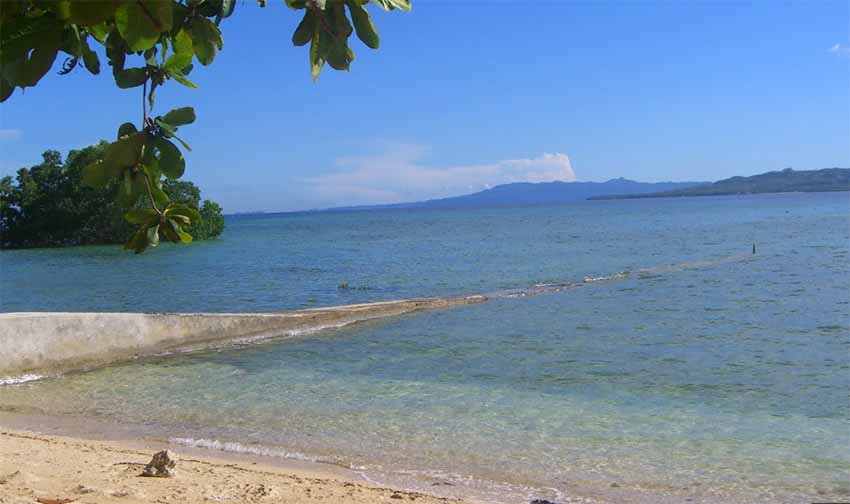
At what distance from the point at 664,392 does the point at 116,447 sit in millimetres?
6645

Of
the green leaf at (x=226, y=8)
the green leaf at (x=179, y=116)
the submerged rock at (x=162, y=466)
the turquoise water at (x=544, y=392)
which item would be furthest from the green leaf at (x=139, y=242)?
the turquoise water at (x=544, y=392)

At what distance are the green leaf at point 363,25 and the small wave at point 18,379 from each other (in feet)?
34.5

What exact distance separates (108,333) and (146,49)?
36.8 feet

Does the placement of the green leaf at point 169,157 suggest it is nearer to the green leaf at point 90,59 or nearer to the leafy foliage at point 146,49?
the leafy foliage at point 146,49

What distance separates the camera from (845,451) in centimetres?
757

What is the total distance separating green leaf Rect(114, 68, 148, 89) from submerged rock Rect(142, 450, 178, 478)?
436cm

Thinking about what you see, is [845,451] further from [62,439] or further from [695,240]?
[695,240]

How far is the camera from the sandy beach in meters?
5.64

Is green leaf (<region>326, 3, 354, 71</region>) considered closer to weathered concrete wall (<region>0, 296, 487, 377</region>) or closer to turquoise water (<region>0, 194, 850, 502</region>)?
turquoise water (<region>0, 194, 850, 502</region>)

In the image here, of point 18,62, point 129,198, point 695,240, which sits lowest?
point 695,240

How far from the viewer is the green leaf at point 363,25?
94.0 inches

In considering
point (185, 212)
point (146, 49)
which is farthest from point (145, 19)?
point (185, 212)

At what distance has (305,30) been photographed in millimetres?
2426

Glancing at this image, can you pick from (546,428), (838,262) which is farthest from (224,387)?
(838,262)
